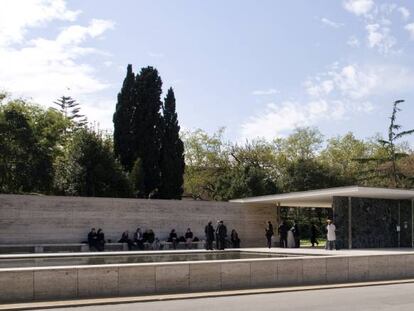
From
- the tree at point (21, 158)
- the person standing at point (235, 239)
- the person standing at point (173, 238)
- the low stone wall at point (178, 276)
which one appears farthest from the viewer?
the tree at point (21, 158)

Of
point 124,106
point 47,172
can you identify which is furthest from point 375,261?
point 124,106

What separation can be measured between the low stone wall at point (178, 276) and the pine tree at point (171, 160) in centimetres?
2798

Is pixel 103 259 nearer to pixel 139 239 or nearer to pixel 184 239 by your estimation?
pixel 139 239

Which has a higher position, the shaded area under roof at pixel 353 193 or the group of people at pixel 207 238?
the shaded area under roof at pixel 353 193

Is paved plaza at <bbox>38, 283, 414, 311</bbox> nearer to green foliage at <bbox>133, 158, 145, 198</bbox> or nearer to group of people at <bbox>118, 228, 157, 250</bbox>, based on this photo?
group of people at <bbox>118, 228, 157, 250</bbox>

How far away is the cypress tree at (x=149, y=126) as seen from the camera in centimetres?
4481

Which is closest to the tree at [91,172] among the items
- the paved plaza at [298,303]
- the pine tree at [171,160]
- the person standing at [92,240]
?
the pine tree at [171,160]

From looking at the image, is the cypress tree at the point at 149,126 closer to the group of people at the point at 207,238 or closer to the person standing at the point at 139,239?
the group of people at the point at 207,238

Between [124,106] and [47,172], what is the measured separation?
31.8 feet

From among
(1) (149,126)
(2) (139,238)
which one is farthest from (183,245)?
(1) (149,126)

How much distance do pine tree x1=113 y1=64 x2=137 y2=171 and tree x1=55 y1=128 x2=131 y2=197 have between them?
21.4ft

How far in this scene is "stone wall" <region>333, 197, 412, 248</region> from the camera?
103 ft

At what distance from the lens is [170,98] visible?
48156 mm

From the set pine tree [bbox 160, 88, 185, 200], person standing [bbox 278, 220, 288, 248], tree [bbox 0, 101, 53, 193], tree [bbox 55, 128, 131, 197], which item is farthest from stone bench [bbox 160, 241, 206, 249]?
pine tree [bbox 160, 88, 185, 200]
